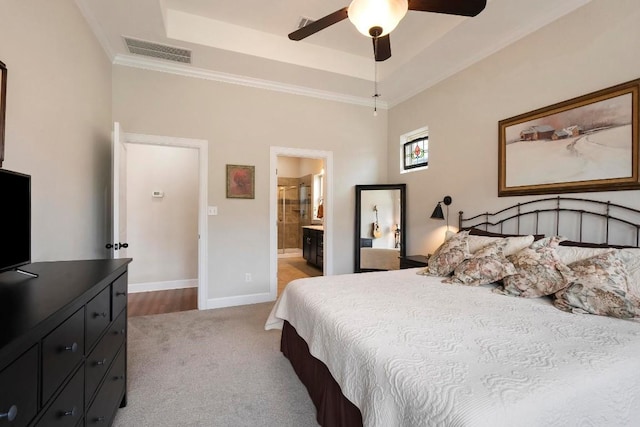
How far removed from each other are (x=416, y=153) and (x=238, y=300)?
311 centimetres

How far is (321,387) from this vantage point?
66.2 inches

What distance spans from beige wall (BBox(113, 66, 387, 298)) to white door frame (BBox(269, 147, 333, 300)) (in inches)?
2.6

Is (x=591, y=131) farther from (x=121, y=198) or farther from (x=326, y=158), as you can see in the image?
(x=121, y=198)

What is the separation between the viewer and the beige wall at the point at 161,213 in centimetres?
430

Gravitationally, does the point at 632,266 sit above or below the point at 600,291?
above

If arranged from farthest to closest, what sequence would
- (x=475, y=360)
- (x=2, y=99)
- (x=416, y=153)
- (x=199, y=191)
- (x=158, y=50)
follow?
(x=416, y=153) < (x=199, y=191) < (x=158, y=50) < (x=2, y=99) < (x=475, y=360)

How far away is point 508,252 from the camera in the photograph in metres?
2.31

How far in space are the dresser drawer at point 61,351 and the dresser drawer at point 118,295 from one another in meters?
0.43

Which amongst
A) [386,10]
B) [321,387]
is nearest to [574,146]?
[386,10]

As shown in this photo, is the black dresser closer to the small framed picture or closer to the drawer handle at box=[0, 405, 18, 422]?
the drawer handle at box=[0, 405, 18, 422]

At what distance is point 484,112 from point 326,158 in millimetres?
2015

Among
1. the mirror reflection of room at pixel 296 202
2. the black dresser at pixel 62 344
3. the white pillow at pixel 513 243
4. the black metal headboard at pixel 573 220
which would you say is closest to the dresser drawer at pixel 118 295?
the black dresser at pixel 62 344

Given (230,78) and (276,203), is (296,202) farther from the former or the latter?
(230,78)

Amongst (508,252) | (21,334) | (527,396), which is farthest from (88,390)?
(508,252)
